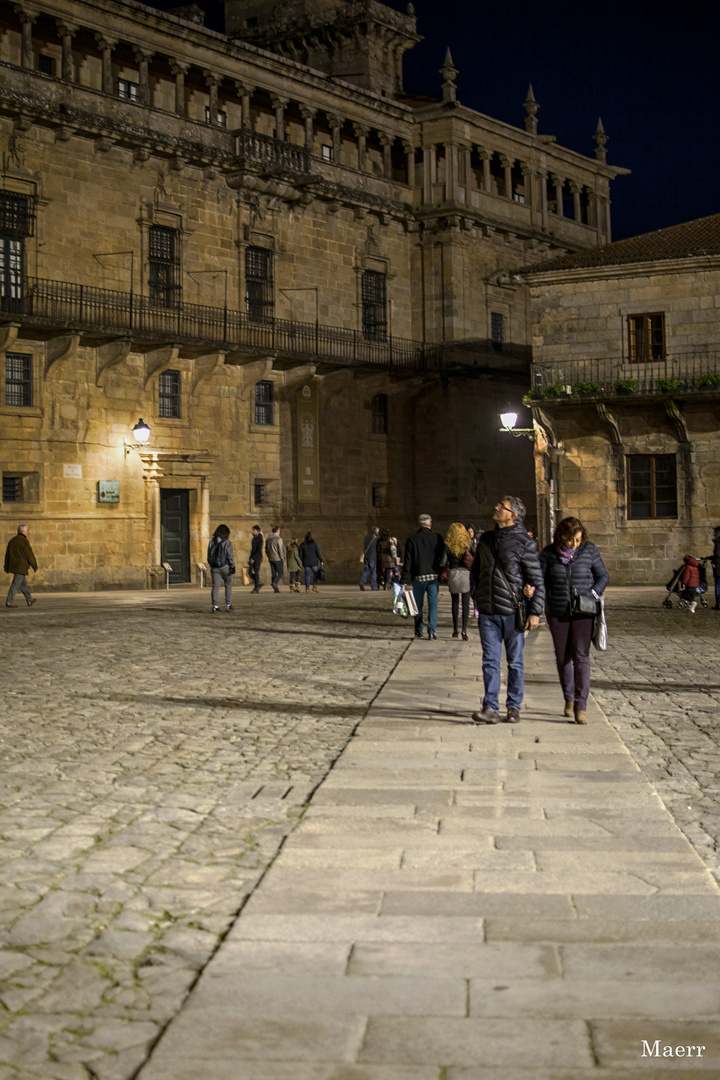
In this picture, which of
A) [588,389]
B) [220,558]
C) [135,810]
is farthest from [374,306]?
[135,810]

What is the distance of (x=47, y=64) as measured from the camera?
3038 cm

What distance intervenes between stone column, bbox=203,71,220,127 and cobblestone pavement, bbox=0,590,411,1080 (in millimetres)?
22300

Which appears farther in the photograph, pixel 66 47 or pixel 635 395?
pixel 66 47

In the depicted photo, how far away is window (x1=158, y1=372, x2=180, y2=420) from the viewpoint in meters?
32.5

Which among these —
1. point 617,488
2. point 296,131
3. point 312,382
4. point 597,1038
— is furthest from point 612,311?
point 597,1038

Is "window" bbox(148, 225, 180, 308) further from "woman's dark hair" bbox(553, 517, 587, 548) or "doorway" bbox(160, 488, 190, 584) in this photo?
"woman's dark hair" bbox(553, 517, 587, 548)

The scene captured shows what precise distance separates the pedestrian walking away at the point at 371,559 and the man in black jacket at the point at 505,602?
2063 cm

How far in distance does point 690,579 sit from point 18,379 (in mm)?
16382

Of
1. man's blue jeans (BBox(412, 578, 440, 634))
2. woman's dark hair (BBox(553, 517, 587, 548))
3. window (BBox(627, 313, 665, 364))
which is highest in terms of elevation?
window (BBox(627, 313, 665, 364))

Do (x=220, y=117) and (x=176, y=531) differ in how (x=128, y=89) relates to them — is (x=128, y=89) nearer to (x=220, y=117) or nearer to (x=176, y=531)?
(x=220, y=117)

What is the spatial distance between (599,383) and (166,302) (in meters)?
11.6

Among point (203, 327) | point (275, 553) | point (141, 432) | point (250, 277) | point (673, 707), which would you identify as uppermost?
point (250, 277)

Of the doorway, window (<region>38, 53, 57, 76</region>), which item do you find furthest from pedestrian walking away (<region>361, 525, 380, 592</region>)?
window (<region>38, 53, 57, 76</region>)

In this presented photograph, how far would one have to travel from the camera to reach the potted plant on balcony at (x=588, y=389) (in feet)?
93.2
